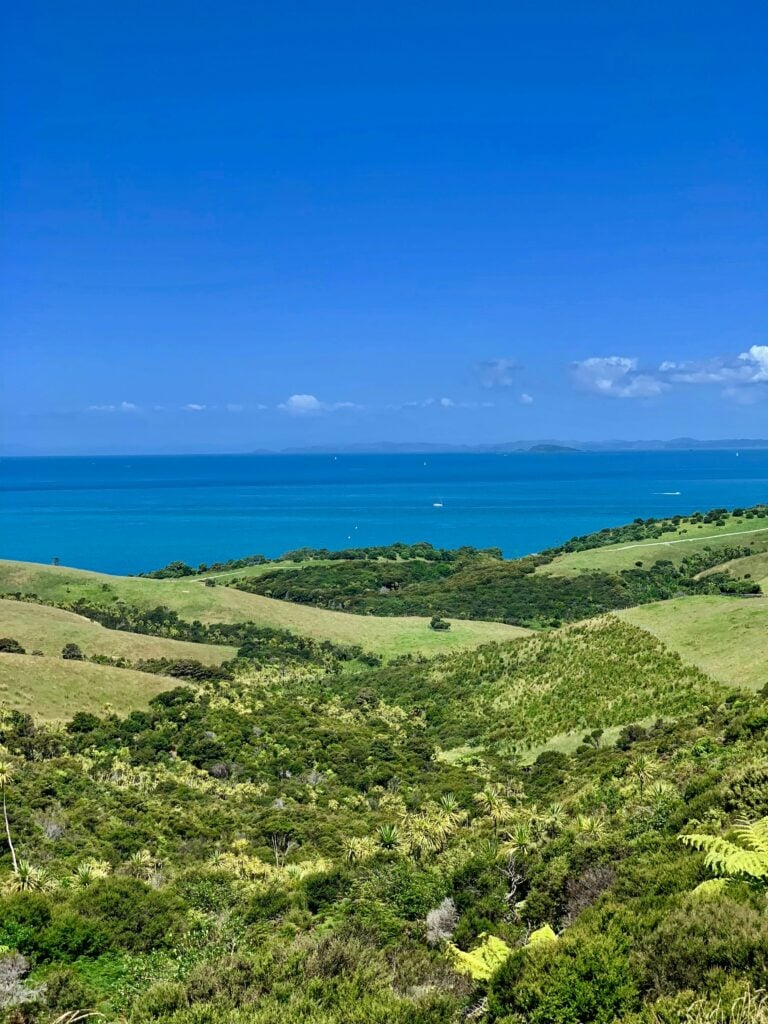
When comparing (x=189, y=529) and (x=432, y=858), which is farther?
(x=189, y=529)

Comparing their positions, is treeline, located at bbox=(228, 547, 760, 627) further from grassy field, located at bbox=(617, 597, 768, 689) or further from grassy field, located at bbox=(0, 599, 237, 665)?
grassy field, located at bbox=(0, 599, 237, 665)

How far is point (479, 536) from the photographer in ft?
594

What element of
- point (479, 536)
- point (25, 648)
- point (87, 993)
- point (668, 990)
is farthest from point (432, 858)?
point (479, 536)

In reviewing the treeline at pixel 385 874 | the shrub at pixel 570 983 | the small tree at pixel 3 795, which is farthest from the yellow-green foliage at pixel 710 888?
the small tree at pixel 3 795

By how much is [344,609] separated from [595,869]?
86235 mm

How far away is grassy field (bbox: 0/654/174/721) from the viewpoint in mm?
41094

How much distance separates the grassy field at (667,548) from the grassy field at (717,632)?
160ft

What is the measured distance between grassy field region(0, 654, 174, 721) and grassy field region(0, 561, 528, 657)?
30.5 m

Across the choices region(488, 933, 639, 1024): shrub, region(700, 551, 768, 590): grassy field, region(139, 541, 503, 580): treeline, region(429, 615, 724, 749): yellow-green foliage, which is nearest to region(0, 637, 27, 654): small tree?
region(429, 615, 724, 749): yellow-green foliage

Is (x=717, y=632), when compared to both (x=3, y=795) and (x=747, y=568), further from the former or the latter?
(x=747, y=568)

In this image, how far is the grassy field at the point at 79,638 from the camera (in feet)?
193

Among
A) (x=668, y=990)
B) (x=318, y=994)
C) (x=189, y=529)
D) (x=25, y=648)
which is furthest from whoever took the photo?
(x=189, y=529)

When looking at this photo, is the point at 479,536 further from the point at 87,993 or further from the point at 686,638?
the point at 87,993

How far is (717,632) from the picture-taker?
4622 centimetres
